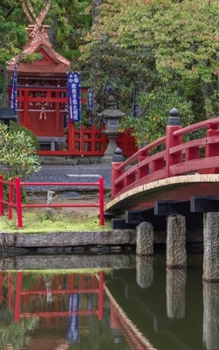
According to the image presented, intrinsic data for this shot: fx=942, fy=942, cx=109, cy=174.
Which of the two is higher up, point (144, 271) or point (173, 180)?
point (173, 180)

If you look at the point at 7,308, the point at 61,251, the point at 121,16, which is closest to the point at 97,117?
the point at 121,16

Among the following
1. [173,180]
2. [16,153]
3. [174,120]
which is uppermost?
[16,153]

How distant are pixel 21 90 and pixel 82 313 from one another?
61.3 feet

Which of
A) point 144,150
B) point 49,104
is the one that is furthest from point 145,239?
point 49,104

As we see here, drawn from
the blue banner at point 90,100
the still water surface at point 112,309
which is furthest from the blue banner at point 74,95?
the still water surface at point 112,309

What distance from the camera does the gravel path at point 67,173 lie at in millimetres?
23297

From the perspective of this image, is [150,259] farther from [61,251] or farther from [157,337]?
[157,337]

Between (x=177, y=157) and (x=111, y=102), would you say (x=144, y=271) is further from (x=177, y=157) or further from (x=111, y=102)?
(x=111, y=102)

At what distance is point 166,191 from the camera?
15867 mm

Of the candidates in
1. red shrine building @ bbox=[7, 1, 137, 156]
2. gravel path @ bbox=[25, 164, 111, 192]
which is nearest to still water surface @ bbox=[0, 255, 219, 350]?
gravel path @ bbox=[25, 164, 111, 192]

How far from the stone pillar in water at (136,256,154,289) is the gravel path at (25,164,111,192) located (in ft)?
18.5

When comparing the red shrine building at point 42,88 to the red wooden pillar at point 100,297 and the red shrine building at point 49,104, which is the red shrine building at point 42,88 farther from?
the red wooden pillar at point 100,297

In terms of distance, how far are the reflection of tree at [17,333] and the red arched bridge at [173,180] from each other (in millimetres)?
3187

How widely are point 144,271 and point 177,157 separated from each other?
2355 mm
